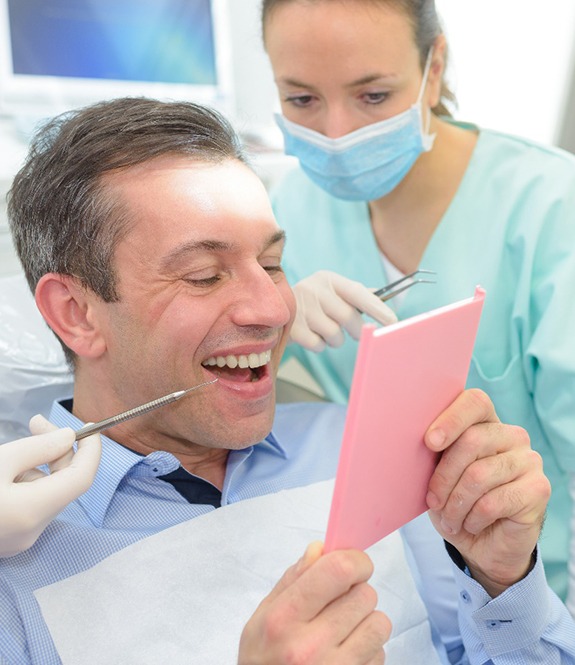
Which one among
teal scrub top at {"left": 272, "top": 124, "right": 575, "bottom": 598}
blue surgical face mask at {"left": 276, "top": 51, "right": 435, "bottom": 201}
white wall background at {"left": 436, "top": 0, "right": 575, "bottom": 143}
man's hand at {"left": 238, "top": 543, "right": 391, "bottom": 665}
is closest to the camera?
man's hand at {"left": 238, "top": 543, "right": 391, "bottom": 665}

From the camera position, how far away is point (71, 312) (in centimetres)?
121

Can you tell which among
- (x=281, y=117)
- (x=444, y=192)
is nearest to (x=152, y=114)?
(x=281, y=117)

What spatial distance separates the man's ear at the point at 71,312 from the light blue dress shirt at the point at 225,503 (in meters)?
0.15

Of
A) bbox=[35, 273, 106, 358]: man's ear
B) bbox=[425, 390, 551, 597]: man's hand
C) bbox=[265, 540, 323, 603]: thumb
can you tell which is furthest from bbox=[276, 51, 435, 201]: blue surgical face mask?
bbox=[265, 540, 323, 603]: thumb

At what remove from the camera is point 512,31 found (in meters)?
2.85

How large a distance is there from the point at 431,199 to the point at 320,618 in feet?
3.86

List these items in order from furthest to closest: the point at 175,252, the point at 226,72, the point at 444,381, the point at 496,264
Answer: the point at 226,72 < the point at 496,264 < the point at 175,252 < the point at 444,381

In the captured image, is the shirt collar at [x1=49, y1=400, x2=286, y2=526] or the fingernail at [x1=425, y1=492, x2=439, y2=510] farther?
the shirt collar at [x1=49, y1=400, x2=286, y2=526]

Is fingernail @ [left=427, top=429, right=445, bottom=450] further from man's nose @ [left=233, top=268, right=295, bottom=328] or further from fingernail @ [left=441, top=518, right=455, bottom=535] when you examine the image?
man's nose @ [left=233, top=268, right=295, bottom=328]

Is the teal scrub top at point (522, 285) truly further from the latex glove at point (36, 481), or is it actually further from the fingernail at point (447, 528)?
the latex glove at point (36, 481)

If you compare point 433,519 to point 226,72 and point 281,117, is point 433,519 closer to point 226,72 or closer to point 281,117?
point 281,117

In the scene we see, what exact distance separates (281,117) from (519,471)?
106 cm

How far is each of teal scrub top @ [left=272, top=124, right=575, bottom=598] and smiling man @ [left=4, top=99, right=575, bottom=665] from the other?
403 mm

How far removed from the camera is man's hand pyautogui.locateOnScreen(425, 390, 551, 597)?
926mm
